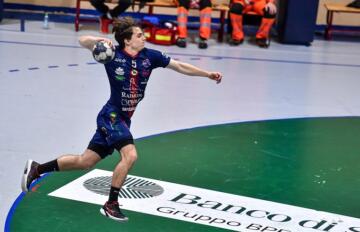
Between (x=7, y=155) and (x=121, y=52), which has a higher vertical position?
(x=121, y=52)

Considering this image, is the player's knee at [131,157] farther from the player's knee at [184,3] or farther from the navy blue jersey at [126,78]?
the player's knee at [184,3]

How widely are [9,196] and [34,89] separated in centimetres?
416

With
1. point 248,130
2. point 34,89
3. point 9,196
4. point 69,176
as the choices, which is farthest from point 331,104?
point 9,196

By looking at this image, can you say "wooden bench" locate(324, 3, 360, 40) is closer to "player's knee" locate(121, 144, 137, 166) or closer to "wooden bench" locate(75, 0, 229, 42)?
"wooden bench" locate(75, 0, 229, 42)

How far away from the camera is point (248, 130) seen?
900 centimetres

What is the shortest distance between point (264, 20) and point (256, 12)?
548 millimetres

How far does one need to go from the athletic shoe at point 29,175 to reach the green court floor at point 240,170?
123mm

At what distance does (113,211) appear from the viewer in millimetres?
5910

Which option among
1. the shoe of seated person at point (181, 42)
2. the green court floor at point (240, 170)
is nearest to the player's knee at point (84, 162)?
the green court floor at point (240, 170)

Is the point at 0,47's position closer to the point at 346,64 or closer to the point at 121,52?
the point at 346,64

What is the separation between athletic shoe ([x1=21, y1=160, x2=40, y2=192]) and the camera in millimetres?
6304

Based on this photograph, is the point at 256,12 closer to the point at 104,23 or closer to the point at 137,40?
the point at 104,23

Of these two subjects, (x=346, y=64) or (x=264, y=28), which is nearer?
(x=346, y=64)

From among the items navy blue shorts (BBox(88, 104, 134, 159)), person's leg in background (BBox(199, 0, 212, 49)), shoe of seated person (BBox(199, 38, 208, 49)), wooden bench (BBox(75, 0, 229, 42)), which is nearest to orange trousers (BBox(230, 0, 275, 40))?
wooden bench (BBox(75, 0, 229, 42))
